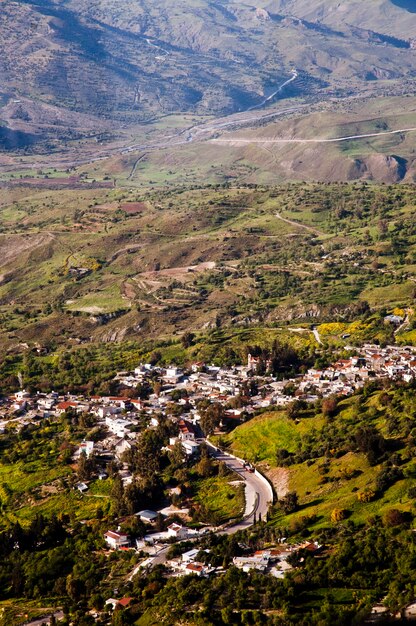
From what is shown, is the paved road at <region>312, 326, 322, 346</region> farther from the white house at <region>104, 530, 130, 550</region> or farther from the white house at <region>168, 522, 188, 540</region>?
the white house at <region>104, 530, 130, 550</region>

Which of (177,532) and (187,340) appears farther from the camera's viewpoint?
(187,340)

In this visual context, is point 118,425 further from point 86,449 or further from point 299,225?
point 299,225

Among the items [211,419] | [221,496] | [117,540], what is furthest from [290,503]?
[211,419]

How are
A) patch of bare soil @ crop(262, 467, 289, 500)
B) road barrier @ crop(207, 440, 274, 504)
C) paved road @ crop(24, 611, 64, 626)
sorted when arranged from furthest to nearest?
patch of bare soil @ crop(262, 467, 289, 500)
road barrier @ crop(207, 440, 274, 504)
paved road @ crop(24, 611, 64, 626)

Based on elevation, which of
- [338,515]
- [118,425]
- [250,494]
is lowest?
[118,425]

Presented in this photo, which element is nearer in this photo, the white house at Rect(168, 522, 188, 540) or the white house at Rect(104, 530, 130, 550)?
the white house at Rect(168, 522, 188, 540)

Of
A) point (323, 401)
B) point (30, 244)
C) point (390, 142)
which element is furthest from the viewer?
point (390, 142)

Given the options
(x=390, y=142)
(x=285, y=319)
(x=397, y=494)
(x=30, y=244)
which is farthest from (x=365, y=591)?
(x=390, y=142)

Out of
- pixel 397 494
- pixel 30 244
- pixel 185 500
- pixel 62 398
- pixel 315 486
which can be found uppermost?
pixel 397 494

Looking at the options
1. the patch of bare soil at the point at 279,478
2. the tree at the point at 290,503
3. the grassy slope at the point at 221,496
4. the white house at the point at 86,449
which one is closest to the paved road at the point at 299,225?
the white house at the point at 86,449

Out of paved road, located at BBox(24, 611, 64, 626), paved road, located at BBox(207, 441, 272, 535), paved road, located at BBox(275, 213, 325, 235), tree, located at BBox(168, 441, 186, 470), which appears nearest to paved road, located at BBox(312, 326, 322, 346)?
paved road, located at BBox(207, 441, 272, 535)

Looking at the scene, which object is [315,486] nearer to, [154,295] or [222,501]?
[222,501]
